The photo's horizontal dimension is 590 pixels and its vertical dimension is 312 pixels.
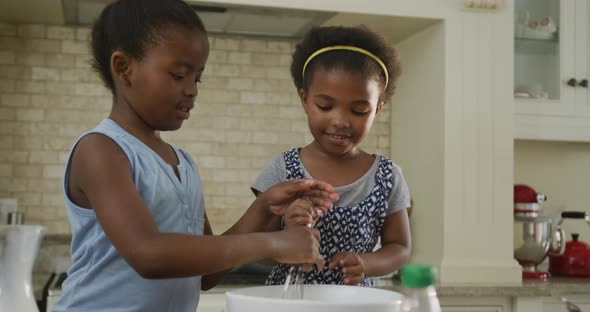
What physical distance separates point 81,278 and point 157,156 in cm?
20

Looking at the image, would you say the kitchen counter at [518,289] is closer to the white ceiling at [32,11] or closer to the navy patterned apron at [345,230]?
the navy patterned apron at [345,230]

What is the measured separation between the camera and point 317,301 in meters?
0.91

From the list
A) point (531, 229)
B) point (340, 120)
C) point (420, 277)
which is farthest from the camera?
point (531, 229)

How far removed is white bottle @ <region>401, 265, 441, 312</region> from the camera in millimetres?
809

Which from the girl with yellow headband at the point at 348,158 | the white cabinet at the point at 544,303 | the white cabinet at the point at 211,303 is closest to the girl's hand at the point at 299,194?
the girl with yellow headband at the point at 348,158

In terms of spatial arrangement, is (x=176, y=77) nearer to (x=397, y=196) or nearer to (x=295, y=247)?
(x=295, y=247)

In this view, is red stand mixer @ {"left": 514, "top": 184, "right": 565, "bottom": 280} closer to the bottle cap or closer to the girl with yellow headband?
the girl with yellow headband

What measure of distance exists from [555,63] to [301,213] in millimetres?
2185

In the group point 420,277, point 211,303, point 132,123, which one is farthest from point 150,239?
point 211,303

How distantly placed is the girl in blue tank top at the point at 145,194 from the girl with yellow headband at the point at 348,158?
0.91 ft

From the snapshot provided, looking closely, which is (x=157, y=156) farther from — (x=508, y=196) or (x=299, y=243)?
(x=508, y=196)

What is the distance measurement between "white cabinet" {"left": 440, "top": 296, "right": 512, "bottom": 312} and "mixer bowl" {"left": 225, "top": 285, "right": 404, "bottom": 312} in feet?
5.23

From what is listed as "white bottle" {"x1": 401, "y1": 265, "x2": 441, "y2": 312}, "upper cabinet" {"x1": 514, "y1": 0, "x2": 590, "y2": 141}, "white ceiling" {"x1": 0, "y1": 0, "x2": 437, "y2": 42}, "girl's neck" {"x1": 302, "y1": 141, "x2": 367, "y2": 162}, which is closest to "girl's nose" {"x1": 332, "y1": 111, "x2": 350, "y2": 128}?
"girl's neck" {"x1": 302, "y1": 141, "x2": 367, "y2": 162}

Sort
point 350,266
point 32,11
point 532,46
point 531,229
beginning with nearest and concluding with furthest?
point 350,266 < point 32,11 < point 531,229 < point 532,46
